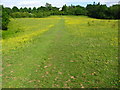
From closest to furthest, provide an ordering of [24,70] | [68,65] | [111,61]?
[24,70]
[68,65]
[111,61]

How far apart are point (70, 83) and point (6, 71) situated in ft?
17.0

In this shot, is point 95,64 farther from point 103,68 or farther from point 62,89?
point 62,89

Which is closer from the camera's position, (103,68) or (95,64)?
(103,68)

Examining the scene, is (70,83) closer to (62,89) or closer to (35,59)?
(62,89)

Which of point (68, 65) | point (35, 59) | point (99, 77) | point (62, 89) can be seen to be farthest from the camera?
point (35, 59)

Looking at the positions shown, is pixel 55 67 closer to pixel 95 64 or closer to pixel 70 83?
pixel 70 83

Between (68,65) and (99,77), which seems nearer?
(99,77)

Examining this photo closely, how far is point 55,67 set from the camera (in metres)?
9.57

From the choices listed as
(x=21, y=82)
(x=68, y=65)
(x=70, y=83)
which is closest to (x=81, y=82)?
(x=70, y=83)

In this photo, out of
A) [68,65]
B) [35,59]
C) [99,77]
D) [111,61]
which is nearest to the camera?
[99,77]

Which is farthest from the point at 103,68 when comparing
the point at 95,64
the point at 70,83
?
the point at 70,83

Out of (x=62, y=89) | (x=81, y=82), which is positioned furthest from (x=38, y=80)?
(x=81, y=82)

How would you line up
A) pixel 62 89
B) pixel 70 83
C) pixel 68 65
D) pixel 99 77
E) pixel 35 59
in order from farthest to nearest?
pixel 35 59, pixel 68 65, pixel 99 77, pixel 70 83, pixel 62 89

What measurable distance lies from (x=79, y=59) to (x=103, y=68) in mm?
2612
